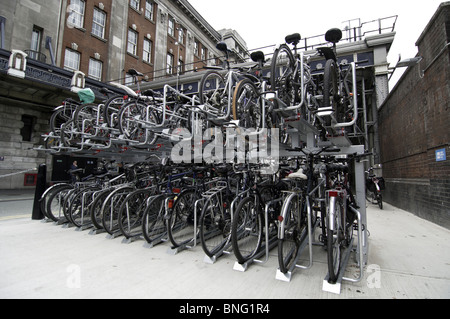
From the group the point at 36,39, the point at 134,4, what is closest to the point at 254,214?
the point at 36,39

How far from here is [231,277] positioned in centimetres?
275

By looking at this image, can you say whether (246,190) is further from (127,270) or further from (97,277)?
(97,277)

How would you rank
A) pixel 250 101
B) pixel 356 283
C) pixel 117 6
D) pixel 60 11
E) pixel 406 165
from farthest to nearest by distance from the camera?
pixel 117 6
pixel 60 11
pixel 406 165
pixel 250 101
pixel 356 283

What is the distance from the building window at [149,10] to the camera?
1911 centimetres

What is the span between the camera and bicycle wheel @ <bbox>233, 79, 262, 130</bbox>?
12.2 feet

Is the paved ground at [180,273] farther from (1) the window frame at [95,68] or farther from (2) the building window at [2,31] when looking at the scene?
(1) the window frame at [95,68]

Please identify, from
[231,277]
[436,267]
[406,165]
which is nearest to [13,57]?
[231,277]

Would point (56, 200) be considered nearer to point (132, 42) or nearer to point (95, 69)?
point (95, 69)

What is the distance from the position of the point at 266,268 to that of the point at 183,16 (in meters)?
25.0

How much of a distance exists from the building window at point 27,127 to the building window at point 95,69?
4.28 m

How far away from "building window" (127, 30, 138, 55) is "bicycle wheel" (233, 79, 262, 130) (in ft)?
54.8

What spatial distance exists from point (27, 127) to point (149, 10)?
13.1 m

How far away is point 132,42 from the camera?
17906 mm

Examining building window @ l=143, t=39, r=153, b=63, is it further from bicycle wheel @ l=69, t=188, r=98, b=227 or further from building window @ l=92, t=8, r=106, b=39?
bicycle wheel @ l=69, t=188, r=98, b=227
